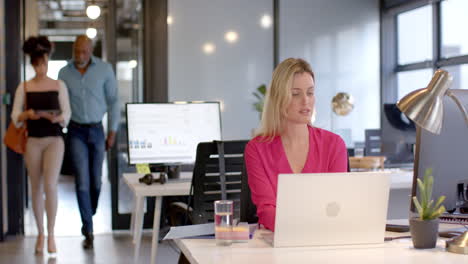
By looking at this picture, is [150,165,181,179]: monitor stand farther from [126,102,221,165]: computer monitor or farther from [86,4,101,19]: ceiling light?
[86,4,101,19]: ceiling light

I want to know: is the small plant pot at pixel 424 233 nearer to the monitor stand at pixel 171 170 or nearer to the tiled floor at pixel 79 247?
the monitor stand at pixel 171 170

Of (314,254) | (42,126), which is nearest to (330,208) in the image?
(314,254)

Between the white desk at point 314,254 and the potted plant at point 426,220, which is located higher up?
the potted plant at point 426,220

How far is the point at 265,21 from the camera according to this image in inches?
284

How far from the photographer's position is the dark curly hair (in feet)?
18.6

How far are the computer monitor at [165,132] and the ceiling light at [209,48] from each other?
2.28m

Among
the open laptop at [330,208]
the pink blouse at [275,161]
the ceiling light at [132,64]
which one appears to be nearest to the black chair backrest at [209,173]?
the pink blouse at [275,161]

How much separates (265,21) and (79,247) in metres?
2.97

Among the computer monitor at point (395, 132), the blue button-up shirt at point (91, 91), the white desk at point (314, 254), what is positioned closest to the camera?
the white desk at point (314, 254)

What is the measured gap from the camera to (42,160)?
569 centimetres

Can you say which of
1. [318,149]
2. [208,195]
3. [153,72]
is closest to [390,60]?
[153,72]

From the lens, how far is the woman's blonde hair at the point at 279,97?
2705 millimetres

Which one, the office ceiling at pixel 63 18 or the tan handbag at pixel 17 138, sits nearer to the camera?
the tan handbag at pixel 17 138

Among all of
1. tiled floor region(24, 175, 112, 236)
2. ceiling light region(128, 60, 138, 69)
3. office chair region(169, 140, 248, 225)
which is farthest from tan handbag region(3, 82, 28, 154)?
office chair region(169, 140, 248, 225)
